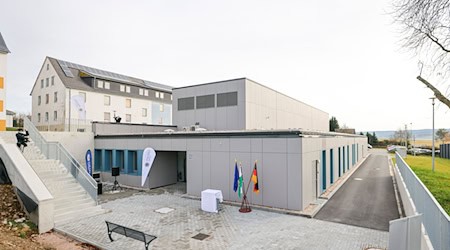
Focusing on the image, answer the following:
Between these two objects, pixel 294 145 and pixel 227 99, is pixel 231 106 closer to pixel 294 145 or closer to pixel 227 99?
pixel 227 99

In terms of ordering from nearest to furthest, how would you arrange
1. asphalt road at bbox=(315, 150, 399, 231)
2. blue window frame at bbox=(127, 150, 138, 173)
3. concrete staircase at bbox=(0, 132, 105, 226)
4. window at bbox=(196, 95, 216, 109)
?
1. asphalt road at bbox=(315, 150, 399, 231)
2. concrete staircase at bbox=(0, 132, 105, 226)
3. blue window frame at bbox=(127, 150, 138, 173)
4. window at bbox=(196, 95, 216, 109)

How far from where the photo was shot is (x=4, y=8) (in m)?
13.9

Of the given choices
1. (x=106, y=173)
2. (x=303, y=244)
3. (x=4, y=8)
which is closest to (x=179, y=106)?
(x=106, y=173)

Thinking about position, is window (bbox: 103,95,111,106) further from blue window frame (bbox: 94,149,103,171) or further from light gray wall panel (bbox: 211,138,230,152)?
light gray wall panel (bbox: 211,138,230,152)

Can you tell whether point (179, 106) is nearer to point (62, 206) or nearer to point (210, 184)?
point (210, 184)

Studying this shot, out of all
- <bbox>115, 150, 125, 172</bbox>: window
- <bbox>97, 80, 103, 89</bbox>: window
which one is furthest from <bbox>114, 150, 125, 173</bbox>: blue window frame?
<bbox>97, 80, 103, 89</bbox>: window

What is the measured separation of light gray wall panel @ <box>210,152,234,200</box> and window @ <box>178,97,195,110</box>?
422 inches

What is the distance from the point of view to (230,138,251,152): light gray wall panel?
1274cm

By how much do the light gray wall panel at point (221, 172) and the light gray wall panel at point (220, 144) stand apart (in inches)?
9.4

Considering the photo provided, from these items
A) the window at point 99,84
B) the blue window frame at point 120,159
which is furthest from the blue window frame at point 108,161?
the window at point 99,84

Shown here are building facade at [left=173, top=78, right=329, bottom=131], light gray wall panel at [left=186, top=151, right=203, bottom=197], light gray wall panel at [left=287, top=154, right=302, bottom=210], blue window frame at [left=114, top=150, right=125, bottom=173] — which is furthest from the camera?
building facade at [left=173, top=78, right=329, bottom=131]

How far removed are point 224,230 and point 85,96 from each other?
29.2 metres

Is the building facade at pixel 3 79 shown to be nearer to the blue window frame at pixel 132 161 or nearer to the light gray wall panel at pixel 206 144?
the blue window frame at pixel 132 161

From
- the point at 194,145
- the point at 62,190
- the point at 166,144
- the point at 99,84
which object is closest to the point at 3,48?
the point at 62,190
